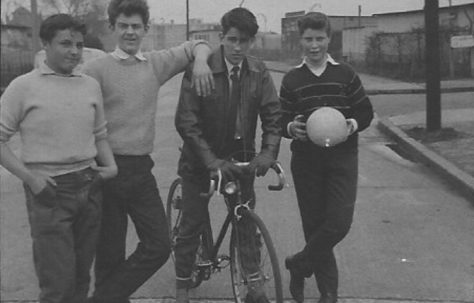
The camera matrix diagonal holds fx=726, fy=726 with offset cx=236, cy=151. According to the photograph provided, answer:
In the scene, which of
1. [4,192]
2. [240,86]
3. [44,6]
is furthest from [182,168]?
[44,6]

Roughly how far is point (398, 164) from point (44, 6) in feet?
77.3

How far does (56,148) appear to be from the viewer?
357cm

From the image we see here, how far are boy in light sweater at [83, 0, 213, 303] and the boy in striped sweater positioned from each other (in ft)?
1.99

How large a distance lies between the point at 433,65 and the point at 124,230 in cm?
893

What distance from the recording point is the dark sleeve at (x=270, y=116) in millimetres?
4203

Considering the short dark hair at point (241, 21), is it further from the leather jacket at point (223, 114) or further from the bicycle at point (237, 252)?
the bicycle at point (237, 252)

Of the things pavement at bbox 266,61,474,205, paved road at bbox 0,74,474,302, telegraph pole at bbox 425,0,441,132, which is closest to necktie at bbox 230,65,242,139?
paved road at bbox 0,74,474,302

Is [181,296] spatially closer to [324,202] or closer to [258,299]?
[258,299]

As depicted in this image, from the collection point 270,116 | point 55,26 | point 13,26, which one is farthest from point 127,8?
point 13,26

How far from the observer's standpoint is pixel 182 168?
441 cm

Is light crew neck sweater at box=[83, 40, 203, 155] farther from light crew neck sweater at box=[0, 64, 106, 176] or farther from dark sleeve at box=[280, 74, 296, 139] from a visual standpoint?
dark sleeve at box=[280, 74, 296, 139]

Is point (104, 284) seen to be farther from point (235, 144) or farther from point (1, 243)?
point (1, 243)

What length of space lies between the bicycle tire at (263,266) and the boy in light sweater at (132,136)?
1.42ft

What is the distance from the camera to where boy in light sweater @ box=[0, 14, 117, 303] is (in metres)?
3.50
